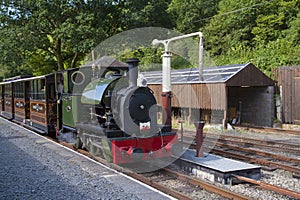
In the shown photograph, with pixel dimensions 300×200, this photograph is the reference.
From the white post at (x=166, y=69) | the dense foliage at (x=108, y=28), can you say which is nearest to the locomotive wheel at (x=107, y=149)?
the white post at (x=166, y=69)

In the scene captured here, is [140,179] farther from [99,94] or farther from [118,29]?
[118,29]

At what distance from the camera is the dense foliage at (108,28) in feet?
80.9

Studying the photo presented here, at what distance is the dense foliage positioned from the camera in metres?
24.7

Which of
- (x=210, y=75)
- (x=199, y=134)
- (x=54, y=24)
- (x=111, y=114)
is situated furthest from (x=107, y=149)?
(x=54, y=24)

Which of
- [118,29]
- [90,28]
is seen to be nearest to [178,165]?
[90,28]

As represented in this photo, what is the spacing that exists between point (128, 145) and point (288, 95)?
1129 centimetres

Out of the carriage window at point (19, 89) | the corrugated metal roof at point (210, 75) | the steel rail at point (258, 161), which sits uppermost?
the corrugated metal roof at point (210, 75)

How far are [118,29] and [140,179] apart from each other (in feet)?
70.2

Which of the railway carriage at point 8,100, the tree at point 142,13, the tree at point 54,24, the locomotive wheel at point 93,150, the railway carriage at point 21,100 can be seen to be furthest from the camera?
the tree at point 142,13

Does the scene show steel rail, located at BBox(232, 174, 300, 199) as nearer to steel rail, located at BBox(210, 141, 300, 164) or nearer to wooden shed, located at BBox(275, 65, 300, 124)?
steel rail, located at BBox(210, 141, 300, 164)

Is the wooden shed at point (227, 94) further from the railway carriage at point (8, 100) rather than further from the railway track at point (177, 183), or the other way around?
the railway carriage at point (8, 100)

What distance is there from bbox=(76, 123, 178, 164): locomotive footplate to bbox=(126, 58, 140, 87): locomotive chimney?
1.22 meters

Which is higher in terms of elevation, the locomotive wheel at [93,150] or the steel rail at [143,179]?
the locomotive wheel at [93,150]

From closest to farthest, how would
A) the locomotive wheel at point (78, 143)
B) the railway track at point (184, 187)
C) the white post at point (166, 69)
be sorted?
the railway track at point (184, 187), the locomotive wheel at point (78, 143), the white post at point (166, 69)
